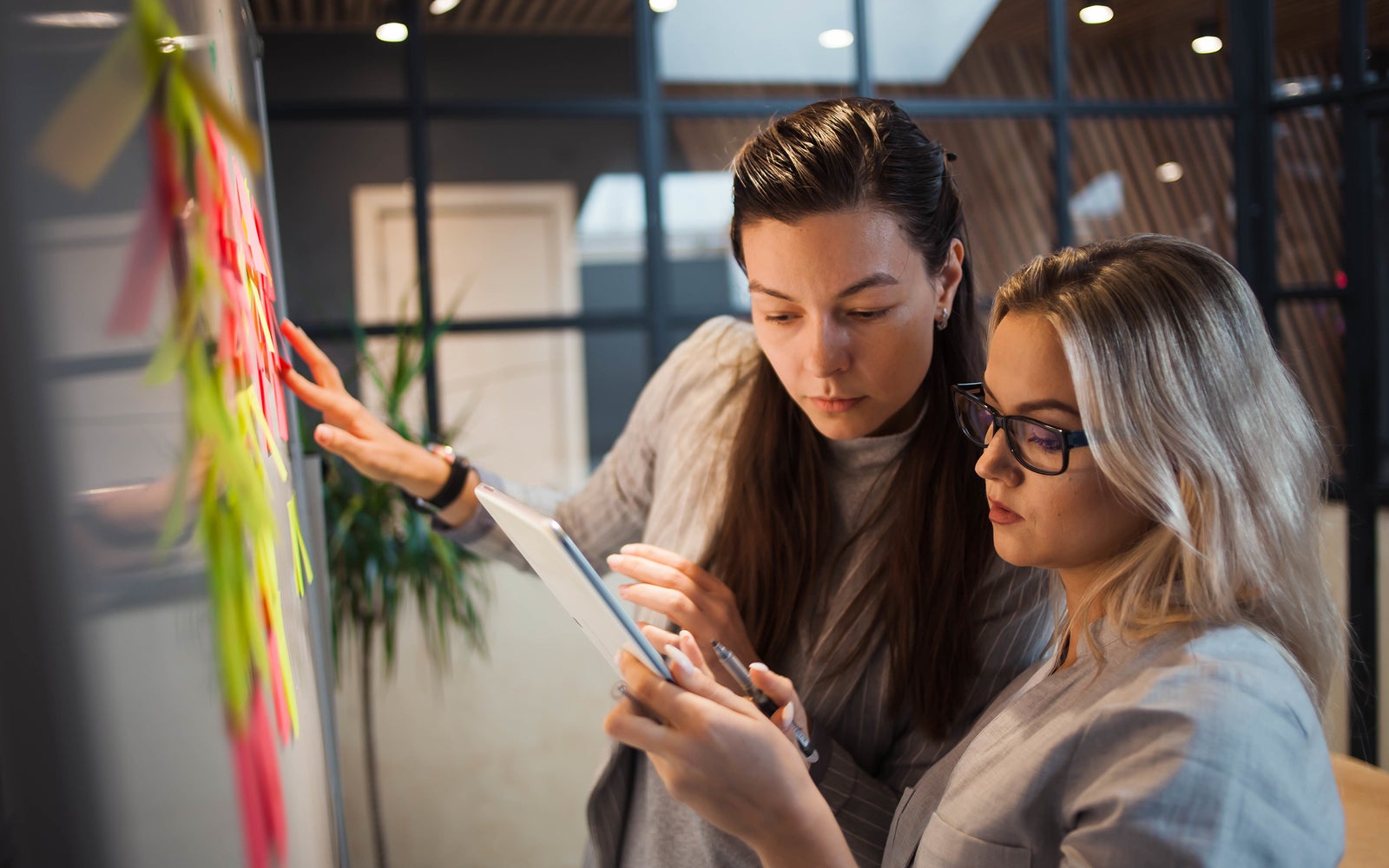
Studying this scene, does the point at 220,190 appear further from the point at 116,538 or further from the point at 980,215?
the point at 980,215

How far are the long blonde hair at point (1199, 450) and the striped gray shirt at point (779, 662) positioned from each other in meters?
0.35

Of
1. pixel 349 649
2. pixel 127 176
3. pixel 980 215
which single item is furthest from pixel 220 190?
pixel 980 215

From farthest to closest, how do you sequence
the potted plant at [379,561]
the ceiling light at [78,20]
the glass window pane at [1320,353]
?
the glass window pane at [1320,353] → the potted plant at [379,561] → the ceiling light at [78,20]

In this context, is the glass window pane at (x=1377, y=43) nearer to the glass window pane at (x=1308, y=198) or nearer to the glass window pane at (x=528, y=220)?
the glass window pane at (x=1308, y=198)

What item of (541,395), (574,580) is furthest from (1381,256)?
(574,580)

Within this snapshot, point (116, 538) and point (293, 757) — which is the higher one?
point (116, 538)

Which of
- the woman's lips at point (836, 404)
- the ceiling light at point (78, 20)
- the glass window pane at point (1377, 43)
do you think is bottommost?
the woman's lips at point (836, 404)

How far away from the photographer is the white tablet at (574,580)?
29.1 inches

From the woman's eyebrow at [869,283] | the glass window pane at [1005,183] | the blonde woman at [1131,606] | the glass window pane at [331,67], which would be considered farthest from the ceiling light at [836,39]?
the blonde woman at [1131,606]

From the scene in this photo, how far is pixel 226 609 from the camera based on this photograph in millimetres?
471

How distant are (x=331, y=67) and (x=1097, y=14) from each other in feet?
8.45

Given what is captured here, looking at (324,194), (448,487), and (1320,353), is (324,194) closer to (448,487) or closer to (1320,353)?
(448,487)

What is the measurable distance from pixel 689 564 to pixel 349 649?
80.0 inches

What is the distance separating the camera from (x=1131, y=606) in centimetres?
Result: 88
